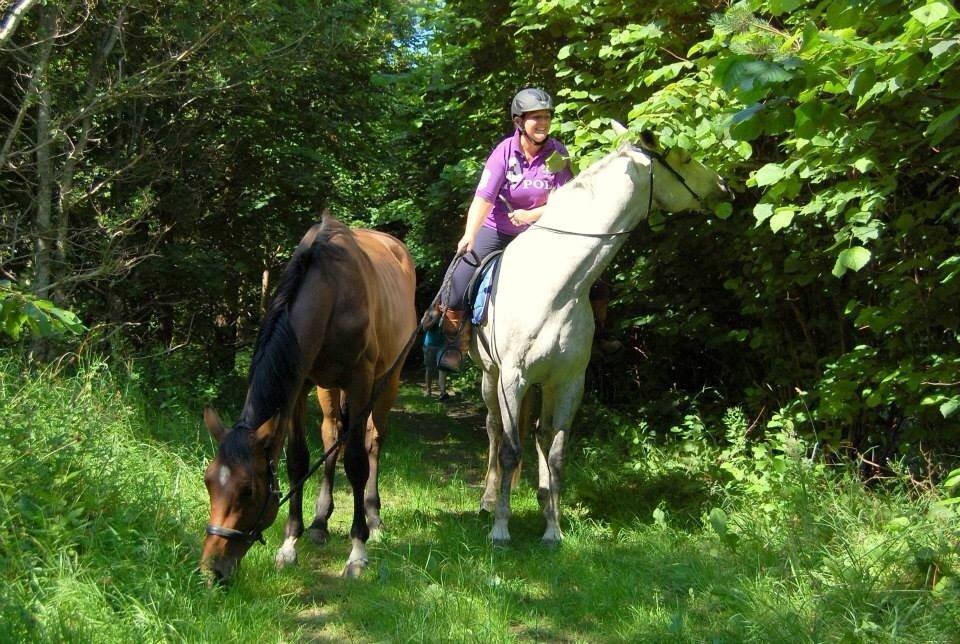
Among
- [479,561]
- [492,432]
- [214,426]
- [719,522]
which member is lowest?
[479,561]

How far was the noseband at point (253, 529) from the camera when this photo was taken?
3705mm

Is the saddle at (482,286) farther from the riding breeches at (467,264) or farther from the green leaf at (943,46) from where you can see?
the green leaf at (943,46)

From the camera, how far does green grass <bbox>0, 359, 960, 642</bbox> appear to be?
3365 mm

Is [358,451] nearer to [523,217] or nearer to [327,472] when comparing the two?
[327,472]

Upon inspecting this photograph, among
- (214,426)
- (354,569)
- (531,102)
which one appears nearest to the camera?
(214,426)

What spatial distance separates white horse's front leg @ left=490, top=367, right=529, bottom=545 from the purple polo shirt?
48.2 inches

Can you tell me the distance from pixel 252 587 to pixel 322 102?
6.24 metres

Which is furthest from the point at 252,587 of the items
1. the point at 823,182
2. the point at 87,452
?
the point at 823,182

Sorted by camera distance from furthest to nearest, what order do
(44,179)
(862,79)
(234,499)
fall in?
(44,179), (234,499), (862,79)

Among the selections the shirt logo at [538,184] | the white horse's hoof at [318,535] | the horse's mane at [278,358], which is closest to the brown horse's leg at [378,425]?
the white horse's hoof at [318,535]

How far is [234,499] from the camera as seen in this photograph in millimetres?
3727

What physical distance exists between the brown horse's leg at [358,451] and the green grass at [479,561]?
214mm

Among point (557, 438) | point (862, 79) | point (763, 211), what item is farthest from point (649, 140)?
point (862, 79)

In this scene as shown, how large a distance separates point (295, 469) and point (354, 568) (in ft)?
2.35
